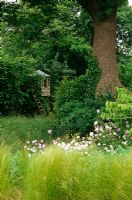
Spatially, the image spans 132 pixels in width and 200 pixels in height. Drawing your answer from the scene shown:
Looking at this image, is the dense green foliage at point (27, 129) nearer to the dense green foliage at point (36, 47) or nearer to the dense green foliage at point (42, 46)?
the dense green foliage at point (42, 46)

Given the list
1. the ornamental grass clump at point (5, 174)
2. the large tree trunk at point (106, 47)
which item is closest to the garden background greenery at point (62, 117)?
the ornamental grass clump at point (5, 174)

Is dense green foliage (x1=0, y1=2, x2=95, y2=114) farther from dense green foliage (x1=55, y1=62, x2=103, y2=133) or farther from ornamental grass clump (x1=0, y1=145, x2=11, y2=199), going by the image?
ornamental grass clump (x1=0, y1=145, x2=11, y2=199)

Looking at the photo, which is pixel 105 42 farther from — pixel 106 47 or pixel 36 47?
pixel 36 47

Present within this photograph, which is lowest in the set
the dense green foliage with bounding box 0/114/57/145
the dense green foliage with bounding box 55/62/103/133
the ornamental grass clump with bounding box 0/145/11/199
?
the dense green foliage with bounding box 0/114/57/145

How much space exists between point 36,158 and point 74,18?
35795 millimetres

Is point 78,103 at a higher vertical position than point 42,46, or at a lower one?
lower

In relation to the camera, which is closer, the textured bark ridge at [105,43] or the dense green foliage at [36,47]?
the textured bark ridge at [105,43]

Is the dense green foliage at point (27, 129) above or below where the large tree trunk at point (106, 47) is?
below

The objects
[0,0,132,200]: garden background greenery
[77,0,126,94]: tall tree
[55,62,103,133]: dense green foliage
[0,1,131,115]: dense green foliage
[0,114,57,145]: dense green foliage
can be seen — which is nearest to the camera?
[0,0,132,200]: garden background greenery

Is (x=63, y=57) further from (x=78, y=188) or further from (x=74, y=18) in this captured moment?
(x=78, y=188)

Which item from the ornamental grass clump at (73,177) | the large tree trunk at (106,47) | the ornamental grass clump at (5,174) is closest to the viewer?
the ornamental grass clump at (73,177)

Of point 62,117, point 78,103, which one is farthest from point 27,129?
point 78,103

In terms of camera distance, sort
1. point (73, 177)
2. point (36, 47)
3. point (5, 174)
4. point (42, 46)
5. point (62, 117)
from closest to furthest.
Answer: point (73, 177)
point (5, 174)
point (62, 117)
point (42, 46)
point (36, 47)

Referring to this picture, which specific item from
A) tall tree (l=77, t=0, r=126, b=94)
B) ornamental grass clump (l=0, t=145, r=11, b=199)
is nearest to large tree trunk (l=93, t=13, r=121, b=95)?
tall tree (l=77, t=0, r=126, b=94)
